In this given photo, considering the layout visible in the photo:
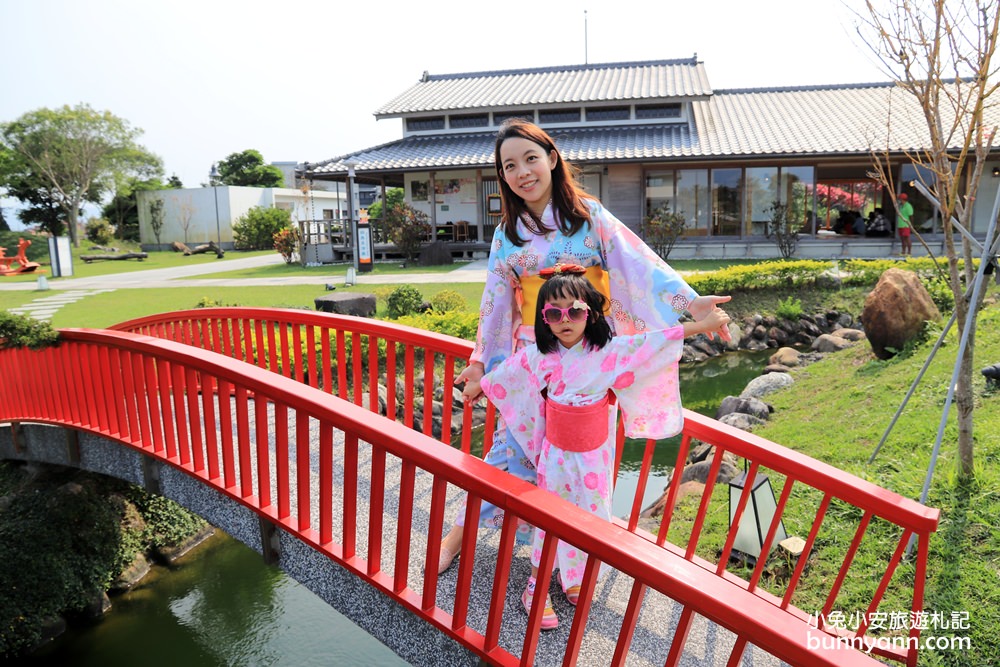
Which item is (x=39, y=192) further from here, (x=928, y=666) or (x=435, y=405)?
(x=928, y=666)

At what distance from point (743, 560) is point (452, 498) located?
172 centimetres

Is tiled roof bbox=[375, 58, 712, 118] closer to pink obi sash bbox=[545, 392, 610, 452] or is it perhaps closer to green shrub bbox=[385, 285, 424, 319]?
green shrub bbox=[385, 285, 424, 319]

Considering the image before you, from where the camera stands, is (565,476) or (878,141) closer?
(565,476)

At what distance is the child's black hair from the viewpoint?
7.54ft

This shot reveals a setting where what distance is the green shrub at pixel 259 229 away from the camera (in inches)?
1147

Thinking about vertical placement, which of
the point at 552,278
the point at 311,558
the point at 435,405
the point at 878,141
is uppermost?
the point at 878,141

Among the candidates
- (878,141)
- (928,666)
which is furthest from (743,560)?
(878,141)

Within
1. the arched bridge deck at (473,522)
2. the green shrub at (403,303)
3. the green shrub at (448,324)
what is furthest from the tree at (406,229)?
the arched bridge deck at (473,522)

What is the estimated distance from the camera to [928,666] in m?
2.63

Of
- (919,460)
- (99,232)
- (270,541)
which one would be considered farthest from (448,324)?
(99,232)

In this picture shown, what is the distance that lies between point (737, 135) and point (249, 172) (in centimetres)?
3038

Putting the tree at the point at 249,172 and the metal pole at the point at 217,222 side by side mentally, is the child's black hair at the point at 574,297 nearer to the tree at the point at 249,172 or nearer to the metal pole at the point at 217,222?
the metal pole at the point at 217,222

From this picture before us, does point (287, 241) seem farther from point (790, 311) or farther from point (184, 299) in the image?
point (790, 311)

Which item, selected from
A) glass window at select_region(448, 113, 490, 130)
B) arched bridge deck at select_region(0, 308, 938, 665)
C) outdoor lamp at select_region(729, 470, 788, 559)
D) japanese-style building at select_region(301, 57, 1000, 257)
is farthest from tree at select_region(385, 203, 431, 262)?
outdoor lamp at select_region(729, 470, 788, 559)
